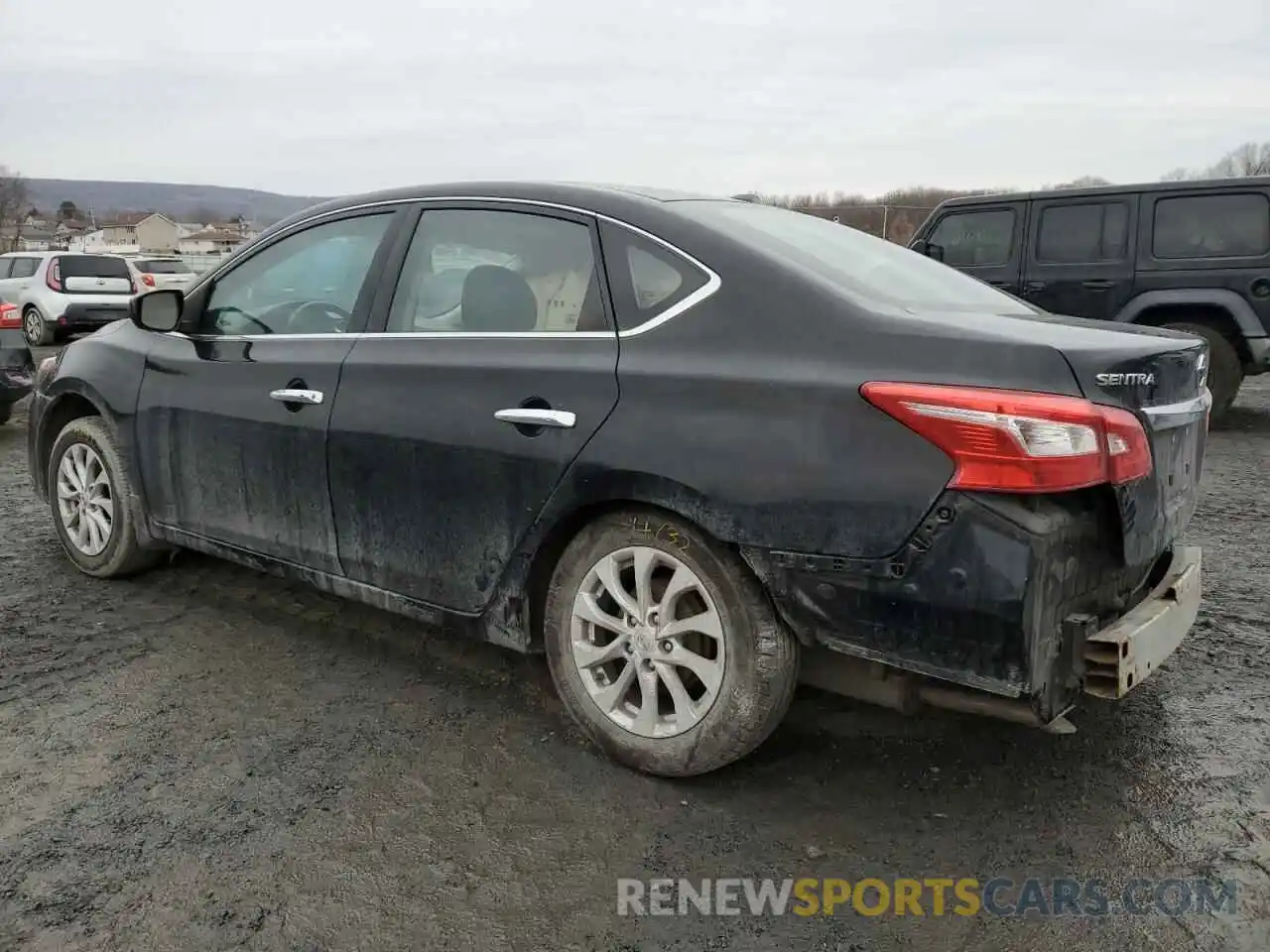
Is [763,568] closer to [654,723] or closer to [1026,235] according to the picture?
[654,723]

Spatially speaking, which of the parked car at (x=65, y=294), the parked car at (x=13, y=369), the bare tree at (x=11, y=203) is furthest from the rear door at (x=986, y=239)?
the bare tree at (x=11, y=203)

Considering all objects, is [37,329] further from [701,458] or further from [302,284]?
[701,458]

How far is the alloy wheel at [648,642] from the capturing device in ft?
8.56

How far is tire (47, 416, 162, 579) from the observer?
13.7 feet

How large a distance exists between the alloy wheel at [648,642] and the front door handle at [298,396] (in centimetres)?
120

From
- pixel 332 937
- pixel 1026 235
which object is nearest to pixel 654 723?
pixel 332 937

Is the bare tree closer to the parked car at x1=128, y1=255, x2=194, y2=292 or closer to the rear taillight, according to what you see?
the parked car at x1=128, y1=255, x2=194, y2=292

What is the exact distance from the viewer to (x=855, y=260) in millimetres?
2967

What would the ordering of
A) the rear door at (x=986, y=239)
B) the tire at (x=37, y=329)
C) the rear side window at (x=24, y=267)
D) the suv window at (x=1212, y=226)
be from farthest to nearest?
1. the rear side window at (x=24, y=267)
2. the tire at (x=37, y=329)
3. the rear door at (x=986, y=239)
4. the suv window at (x=1212, y=226)

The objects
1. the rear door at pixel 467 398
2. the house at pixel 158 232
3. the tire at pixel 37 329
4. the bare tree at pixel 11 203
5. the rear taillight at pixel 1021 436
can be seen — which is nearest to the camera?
the rear taillight at pixel 1021 436

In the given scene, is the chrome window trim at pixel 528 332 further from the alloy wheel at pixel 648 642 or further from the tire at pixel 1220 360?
the tire at pixel 1220 360

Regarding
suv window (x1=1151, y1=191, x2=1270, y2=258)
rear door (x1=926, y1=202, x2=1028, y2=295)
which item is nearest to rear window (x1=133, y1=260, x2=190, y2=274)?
rear door (x1=926, y1=202, x2=1028, y2=295)

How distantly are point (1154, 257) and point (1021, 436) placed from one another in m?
7.16

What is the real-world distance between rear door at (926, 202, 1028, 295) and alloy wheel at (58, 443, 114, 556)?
713cm
